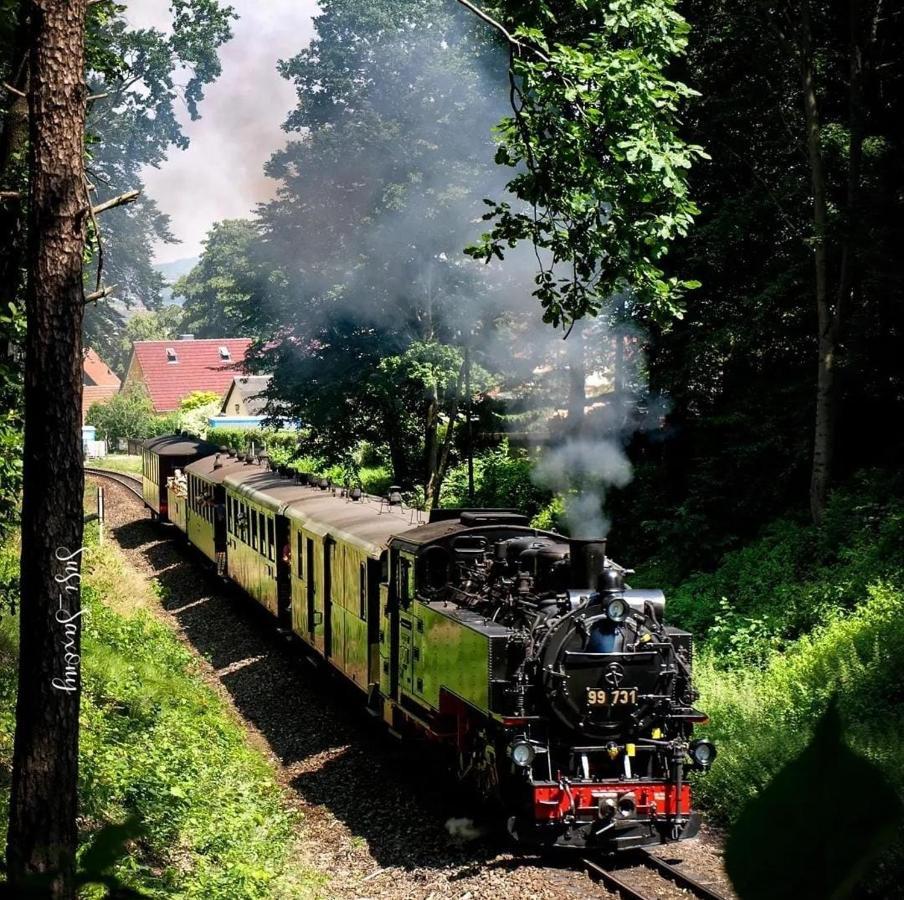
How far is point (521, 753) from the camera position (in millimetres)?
9938

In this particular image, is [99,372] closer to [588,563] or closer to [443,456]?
[443,456]

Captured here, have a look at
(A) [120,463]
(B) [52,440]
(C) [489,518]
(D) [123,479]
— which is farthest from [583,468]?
(A) [120,463]

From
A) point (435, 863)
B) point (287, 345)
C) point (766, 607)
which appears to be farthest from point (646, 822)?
point (287, 345)

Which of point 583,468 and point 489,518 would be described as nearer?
point 489,518

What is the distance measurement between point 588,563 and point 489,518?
201 centimetres

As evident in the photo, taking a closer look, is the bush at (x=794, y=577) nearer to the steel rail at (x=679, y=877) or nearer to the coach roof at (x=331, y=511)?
the coach roof at (x=331, y=511)

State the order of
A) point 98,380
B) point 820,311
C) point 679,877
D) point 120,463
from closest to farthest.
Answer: point 679,877 → point 820,311 → point 120,463 → point 98,380

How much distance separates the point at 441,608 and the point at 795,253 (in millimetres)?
10849

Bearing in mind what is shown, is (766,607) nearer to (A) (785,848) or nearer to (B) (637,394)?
(B) (637,394)

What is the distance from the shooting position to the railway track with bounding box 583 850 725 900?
945cm

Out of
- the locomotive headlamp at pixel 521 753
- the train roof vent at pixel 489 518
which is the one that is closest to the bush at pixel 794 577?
Result: the train roof vent at pixel 489 518

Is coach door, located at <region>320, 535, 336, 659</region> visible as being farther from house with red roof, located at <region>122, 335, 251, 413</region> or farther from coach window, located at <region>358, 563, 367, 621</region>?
house with red roof, located at <region>122, 335, 251, 413</region>

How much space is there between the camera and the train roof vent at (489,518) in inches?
492

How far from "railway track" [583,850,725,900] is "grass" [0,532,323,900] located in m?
2.40
